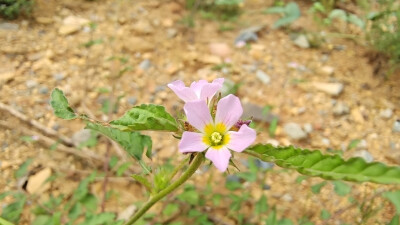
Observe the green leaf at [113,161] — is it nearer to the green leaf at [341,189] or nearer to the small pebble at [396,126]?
the green leaf at [341,189]

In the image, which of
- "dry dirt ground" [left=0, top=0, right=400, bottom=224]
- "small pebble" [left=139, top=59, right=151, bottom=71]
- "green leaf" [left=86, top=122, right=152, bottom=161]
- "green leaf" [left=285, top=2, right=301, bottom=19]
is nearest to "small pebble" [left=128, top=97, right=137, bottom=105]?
"dry dirt ground" [left=0, top=0, right=400, bottom=224]

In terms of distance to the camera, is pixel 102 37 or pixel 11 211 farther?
pixel 102 37

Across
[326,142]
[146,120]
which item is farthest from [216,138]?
[326,142]

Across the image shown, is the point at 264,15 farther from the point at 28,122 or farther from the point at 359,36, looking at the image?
the point at 28,122

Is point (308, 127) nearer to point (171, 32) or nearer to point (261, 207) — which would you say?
point (261, 207)

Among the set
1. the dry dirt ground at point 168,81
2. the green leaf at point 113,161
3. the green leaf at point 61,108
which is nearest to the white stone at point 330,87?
the dry dirt ground at point 168,81

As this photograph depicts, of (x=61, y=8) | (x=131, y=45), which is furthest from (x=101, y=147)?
(x=61, y=8)
